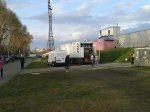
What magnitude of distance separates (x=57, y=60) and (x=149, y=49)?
1708cm

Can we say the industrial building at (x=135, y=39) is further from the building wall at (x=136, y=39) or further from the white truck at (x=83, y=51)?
the white truck at (x=83, y=51)

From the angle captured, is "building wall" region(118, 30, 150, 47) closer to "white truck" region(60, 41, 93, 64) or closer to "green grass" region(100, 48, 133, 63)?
"green grass" region(100, 48, 133, 63)

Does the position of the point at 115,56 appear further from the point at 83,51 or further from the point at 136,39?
the point at 136,39

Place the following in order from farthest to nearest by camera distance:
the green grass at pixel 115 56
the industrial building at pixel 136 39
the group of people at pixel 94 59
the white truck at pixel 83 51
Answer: the industrial building at pixel 136 39 < the green grass at pixel 115 56 < the white truck at pixel 83 51 < the group of people at pixel 94 59

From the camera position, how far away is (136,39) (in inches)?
3354

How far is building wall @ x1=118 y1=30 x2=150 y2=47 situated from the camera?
7947 cm

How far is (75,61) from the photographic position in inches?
2285

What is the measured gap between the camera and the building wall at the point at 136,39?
3129 inches

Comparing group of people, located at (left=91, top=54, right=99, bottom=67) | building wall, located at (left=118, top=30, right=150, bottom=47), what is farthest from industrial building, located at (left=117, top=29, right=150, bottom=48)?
group of people, located at (left=91, top=54, right=99, bottom=67)

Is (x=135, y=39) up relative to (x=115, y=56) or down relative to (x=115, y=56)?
up

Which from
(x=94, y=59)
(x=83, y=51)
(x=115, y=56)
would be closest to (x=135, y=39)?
(x=115, y=56)

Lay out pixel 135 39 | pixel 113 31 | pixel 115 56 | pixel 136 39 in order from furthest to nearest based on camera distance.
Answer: pixel 113 31 → pixel 135 39 → pixel 136 39 → pixel 115 56

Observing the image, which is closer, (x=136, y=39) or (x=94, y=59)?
(x=94, y=59)

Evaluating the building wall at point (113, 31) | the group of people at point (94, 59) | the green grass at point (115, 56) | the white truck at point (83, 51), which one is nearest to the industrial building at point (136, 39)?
the green grass at point (115, 56)
